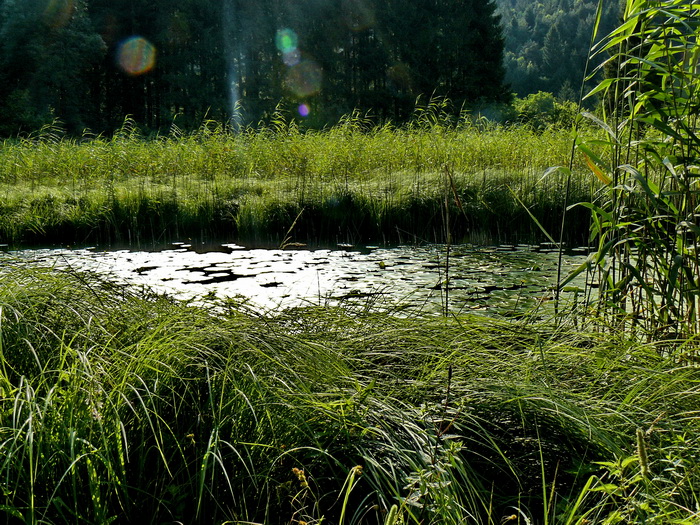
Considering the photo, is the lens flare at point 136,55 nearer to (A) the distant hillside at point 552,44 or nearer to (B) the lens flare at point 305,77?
(B) the lens flare at point 305,77

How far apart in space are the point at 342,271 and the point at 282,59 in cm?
2665

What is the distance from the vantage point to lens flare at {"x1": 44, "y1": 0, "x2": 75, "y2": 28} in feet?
71.3

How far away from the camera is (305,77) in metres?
29.4

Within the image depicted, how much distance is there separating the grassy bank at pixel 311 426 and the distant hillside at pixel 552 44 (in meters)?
48.7

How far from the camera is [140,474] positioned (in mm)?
1363

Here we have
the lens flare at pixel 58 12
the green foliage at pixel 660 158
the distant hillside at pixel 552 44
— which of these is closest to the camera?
the green foliage at pixel 660 158

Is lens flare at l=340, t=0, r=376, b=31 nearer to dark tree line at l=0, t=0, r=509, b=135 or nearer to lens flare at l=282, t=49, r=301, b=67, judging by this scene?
dark tree line at l=0, t=0, r=509, b=135

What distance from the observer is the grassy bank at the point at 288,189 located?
643cm

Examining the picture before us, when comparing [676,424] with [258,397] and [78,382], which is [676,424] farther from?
[78,382]

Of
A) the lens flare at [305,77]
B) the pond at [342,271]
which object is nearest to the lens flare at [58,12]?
the lens flare at [305,77]

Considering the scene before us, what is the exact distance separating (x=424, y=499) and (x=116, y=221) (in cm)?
612

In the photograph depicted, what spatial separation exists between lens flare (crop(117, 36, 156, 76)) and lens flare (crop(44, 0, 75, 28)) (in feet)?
13.1

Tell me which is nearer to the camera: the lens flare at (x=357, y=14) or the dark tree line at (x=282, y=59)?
the dark tree line at (x=282, y=59)

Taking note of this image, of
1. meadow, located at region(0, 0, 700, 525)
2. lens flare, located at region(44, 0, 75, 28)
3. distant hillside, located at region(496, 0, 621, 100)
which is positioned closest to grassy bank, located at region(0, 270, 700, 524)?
meadow, located at region(0, 0, 700, 525)
